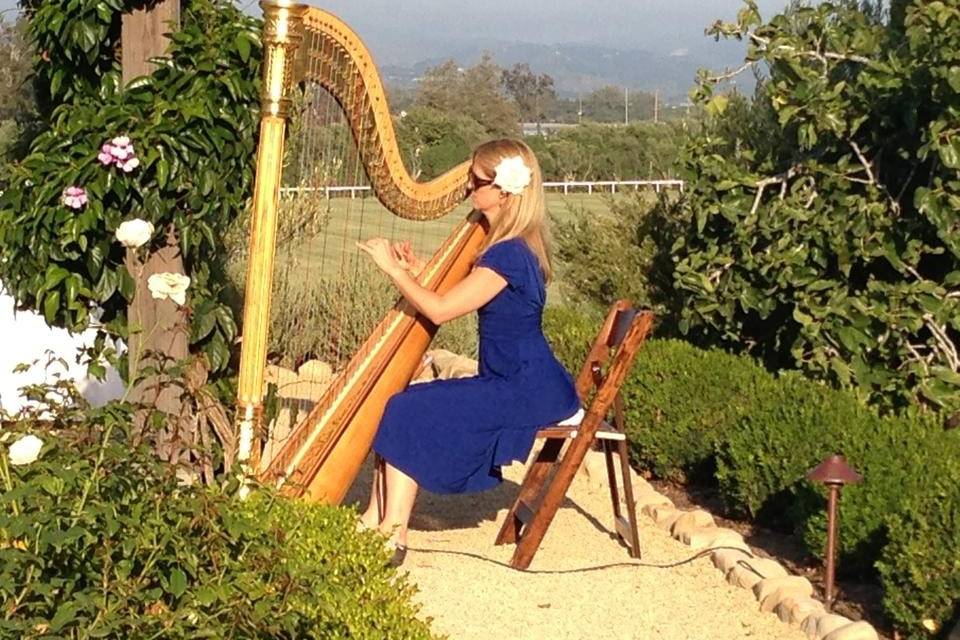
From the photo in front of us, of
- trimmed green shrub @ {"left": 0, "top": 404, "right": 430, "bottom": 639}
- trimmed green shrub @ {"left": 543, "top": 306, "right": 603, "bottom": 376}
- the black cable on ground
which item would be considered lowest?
the black cable on ground

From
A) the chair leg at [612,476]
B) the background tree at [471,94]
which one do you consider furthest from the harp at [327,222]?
the background tree at [471,94]

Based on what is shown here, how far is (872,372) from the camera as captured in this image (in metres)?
6.92

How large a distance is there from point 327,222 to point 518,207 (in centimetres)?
66

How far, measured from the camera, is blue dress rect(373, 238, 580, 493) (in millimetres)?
5340

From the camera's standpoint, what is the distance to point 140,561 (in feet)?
10.5

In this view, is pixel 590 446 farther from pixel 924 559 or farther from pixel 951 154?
pixel 951 154

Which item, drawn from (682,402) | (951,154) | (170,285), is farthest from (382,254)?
(951,154)

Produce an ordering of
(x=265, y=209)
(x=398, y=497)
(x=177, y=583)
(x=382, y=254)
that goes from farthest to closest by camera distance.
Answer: (x=398, y=497) < (x=382, y=254) < (x=265, y=209) < (x=177, y=583)

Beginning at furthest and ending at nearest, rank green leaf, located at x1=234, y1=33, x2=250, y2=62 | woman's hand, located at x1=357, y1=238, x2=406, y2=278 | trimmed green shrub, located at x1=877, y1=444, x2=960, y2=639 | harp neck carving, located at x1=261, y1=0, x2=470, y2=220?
green leaf, located at x1=234, y1=33, x2=250, y2=62 < woman's hand, located at x1=357, y1=238, x2=406, y2=278 < trimmed green shrub, located at x1=877, y1=444, x2=960, y2=639 < harp neck carving, located at x1=261, y1=0, x2=470, y2=220

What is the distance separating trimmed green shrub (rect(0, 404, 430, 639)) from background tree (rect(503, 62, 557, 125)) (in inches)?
2488

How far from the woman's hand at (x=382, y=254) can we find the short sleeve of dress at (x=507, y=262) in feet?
1.30

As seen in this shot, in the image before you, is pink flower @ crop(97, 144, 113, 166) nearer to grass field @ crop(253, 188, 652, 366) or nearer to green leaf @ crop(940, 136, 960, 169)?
grass field @ crop(253, 188, 652, 366)

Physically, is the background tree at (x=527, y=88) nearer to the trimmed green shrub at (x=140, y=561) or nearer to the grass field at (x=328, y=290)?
the grass field at (x=328, y=290)

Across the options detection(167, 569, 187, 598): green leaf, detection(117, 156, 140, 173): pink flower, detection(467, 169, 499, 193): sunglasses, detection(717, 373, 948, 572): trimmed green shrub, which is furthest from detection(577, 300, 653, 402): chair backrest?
detection(167, 569, 187, 598): green leaf
